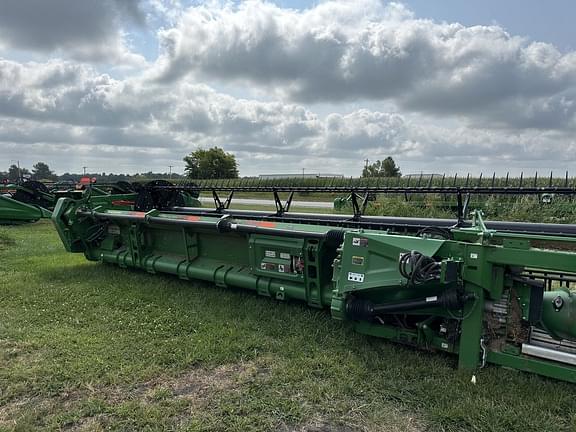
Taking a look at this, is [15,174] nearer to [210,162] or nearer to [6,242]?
[210,162]

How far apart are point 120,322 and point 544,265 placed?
407 centimetres

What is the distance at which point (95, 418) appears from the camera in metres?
3.07

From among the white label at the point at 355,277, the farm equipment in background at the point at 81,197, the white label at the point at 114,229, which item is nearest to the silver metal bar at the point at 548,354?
the white label at the point at 355,277

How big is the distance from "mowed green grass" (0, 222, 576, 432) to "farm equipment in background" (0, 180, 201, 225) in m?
2.39

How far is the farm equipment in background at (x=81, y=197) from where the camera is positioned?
24.1 feet

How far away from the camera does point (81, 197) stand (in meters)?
8.48

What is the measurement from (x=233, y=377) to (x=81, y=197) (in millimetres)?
6290

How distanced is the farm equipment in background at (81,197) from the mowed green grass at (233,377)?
94.2 inches

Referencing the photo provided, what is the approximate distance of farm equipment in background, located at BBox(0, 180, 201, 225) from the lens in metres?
7.36

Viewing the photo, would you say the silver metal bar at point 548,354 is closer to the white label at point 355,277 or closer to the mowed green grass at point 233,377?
the mowed green grass at point 233,377

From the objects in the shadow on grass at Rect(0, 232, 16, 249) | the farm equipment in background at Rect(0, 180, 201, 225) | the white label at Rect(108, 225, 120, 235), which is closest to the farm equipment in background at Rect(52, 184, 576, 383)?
the white label at Rect(108, 225, 120, 235)

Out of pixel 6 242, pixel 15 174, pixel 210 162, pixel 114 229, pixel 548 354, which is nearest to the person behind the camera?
pixel 548 354

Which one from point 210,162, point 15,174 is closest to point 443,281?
point 15,174

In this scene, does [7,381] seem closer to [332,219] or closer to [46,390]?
[46,390]
